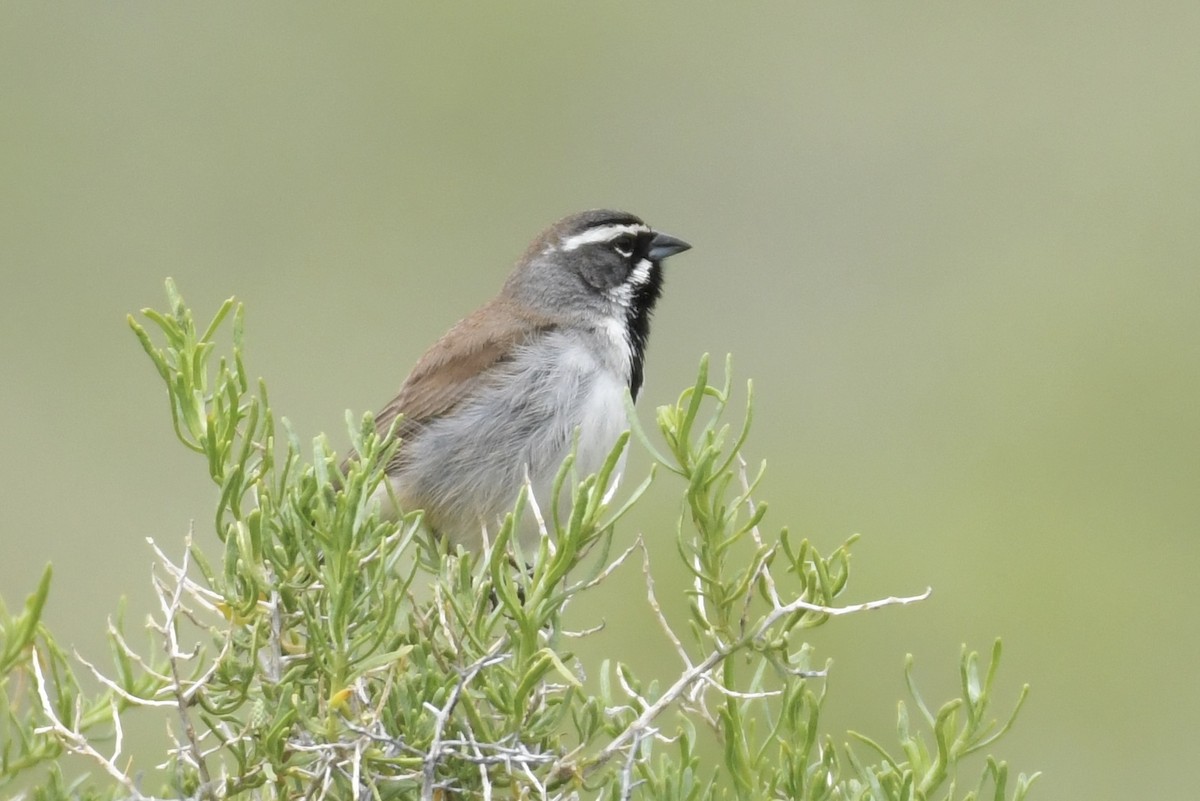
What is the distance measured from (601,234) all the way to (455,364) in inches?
28.1

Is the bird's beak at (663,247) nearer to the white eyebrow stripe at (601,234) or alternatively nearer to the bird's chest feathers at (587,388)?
the white eyebrow stripe at (601,234)

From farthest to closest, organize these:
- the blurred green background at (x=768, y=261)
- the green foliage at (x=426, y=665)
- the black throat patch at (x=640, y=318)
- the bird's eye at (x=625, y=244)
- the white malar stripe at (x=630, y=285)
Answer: the blurred green background at (x=768, y=261) < the bird's eye at (x=625, y=244) < the white malar stripe at (x=630, y=285) < the black throat patch at (x=640, y=318) < the green foliage at (x=426, y=665)

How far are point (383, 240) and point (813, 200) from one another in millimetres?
3362

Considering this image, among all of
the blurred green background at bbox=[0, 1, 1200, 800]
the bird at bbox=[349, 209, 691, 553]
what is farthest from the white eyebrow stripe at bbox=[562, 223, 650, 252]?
the blurred green background at bbox=[0, 1, 1200, 800]

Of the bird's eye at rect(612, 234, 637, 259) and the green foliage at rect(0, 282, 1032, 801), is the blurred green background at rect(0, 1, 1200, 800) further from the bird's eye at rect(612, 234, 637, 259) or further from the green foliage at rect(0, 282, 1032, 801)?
the green foliage at rect(0, 282, 1032, 801)

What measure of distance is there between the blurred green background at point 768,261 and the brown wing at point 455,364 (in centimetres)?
275

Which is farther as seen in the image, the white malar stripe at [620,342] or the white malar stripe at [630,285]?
the white malar stripe at [630,285]

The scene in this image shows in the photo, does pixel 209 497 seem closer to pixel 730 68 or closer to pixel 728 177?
pixel 728 177

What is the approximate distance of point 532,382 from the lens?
4918mm

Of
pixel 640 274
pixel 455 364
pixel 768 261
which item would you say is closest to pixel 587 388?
pixel 455 364

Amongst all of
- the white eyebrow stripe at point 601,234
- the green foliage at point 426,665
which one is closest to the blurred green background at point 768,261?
the white eyebrow stripe at point 601,234

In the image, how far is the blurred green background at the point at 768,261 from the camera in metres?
9.23

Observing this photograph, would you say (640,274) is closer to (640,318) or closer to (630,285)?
(630,285)

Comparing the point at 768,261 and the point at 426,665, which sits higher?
the point at 426,665
